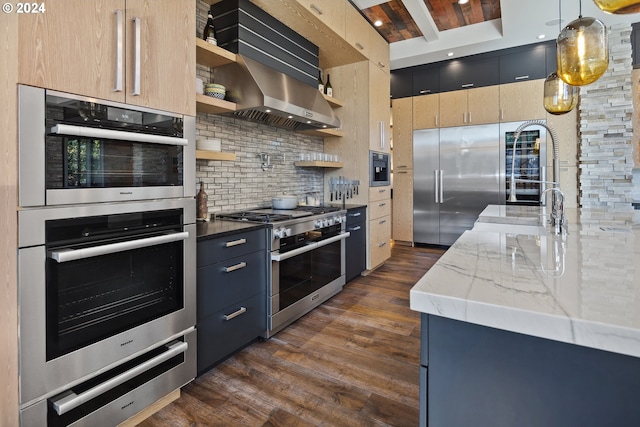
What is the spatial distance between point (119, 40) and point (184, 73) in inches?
13.6

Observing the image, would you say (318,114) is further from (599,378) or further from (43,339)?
(599,378)

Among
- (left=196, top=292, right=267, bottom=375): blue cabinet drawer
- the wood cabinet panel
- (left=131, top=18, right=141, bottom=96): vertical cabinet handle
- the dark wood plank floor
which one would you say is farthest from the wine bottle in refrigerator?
the wood cabinet panel

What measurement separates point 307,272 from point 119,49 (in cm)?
196

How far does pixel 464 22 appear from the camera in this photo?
4.46 metres

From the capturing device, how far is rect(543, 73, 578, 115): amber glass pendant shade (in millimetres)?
2148

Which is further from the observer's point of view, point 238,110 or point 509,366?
point 238,110

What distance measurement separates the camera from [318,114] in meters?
3.17

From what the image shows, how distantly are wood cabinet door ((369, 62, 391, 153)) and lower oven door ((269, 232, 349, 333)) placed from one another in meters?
1.36

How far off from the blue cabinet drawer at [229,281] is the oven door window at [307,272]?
206mm

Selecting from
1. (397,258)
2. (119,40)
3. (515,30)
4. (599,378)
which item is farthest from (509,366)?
(515,30)

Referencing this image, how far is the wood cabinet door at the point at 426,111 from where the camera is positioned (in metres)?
5.41

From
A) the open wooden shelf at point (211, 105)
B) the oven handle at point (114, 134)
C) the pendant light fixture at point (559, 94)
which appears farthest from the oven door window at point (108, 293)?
the pendant light fixture at point (559, 94)

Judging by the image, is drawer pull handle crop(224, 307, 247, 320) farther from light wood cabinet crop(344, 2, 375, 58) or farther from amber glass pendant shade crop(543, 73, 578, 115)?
light wood cabinet crop(344, 2, 375, 58)

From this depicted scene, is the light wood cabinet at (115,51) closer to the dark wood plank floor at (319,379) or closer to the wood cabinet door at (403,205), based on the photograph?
the dark wood plank floor at (319,379)
